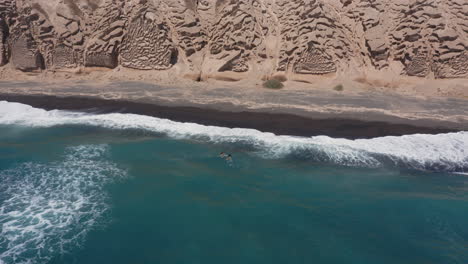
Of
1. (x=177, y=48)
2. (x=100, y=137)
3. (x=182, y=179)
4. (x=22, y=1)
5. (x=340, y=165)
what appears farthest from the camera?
(x=22, y=1)

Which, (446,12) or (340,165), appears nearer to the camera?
(340,165)

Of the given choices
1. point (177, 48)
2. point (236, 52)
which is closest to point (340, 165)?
point (236, 52)

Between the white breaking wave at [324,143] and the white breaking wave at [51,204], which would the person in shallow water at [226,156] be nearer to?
the white breaking wave at [324,143]

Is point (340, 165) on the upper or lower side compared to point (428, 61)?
lower

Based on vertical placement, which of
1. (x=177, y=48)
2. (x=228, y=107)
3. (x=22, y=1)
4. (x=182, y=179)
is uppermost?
(x=22, y=1)

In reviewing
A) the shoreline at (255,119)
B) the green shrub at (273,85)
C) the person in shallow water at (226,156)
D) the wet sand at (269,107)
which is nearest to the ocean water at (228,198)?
the person in shallow water at (226,156)

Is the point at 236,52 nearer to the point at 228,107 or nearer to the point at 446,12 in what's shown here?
the point at 228,107
